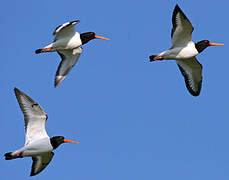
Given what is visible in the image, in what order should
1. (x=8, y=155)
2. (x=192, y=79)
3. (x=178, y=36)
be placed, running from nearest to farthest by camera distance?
(x=8, y=155) < (x=178, y=36) < (x=192, y=79)

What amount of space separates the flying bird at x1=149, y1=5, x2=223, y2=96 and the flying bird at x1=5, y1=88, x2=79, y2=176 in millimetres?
4413

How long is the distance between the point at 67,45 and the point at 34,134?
3.92 metres

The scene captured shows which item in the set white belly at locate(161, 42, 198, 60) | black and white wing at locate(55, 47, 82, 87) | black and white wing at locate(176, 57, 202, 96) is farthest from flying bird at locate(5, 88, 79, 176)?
black and white wing at locate(176, 57, 202, 96)

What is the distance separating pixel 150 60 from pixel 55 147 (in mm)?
4469

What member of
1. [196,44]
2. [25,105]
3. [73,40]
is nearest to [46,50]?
[73,40]

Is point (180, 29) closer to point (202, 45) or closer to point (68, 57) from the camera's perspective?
point (202, 45)

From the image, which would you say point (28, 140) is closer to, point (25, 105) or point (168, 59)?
point (25, 105)

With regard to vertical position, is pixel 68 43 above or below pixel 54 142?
above

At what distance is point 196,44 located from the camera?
60.6 feet

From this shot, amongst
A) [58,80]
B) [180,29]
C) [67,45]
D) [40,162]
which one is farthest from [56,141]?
[180,29]

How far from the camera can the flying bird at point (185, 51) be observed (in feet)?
57.9

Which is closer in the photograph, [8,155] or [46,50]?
[8,155]

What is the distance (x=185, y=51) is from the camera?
18.3 m

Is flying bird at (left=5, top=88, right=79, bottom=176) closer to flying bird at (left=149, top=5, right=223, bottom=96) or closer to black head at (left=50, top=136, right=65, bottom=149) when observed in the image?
black head at (left=50, top=136, right=65, bottom=149)
